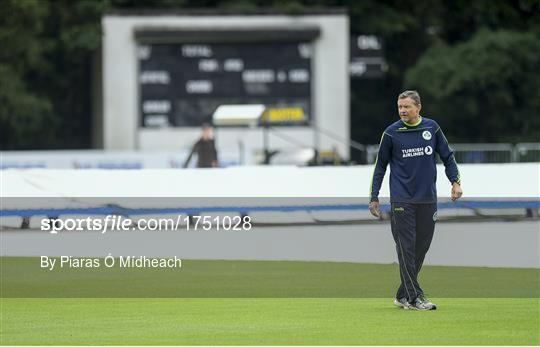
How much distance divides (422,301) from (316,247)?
16.9 feet

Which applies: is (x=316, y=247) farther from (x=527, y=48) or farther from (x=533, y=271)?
(x=527, y=48)

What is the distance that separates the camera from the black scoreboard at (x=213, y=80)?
36219mm

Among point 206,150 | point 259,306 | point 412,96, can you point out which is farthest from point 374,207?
point 206,150

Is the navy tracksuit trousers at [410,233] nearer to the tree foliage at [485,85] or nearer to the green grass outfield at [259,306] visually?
the green grass outfield at [259,306]

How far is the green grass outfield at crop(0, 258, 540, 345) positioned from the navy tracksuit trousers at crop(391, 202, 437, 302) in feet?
0.74

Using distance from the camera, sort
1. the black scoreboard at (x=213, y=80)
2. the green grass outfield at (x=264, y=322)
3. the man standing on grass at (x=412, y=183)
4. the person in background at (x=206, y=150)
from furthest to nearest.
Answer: the black scoreboard at (x=213, y=80), the person in background at (x=206, y=150), the man standing on grass at (x=412, y=183), the green grass outfield at (x=264, y=322)

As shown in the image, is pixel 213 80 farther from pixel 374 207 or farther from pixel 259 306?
pixel 374 207

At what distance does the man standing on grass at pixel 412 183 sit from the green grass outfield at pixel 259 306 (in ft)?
1.22

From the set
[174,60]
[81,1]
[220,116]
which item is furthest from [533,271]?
[81,1]

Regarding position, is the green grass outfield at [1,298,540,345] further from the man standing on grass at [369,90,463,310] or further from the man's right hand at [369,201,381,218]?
the man's right hand at [369,201,381,218]

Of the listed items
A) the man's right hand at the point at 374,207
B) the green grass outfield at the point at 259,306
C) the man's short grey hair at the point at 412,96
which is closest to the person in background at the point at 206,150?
the green grass outfield at the point at 259,306

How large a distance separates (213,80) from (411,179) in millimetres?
23802

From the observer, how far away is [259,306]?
13.2 meters

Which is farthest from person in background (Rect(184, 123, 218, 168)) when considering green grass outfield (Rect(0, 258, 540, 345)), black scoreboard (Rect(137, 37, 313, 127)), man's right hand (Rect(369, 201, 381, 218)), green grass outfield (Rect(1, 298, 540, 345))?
man's right hand (Rect(369, 201, 381, 218))
